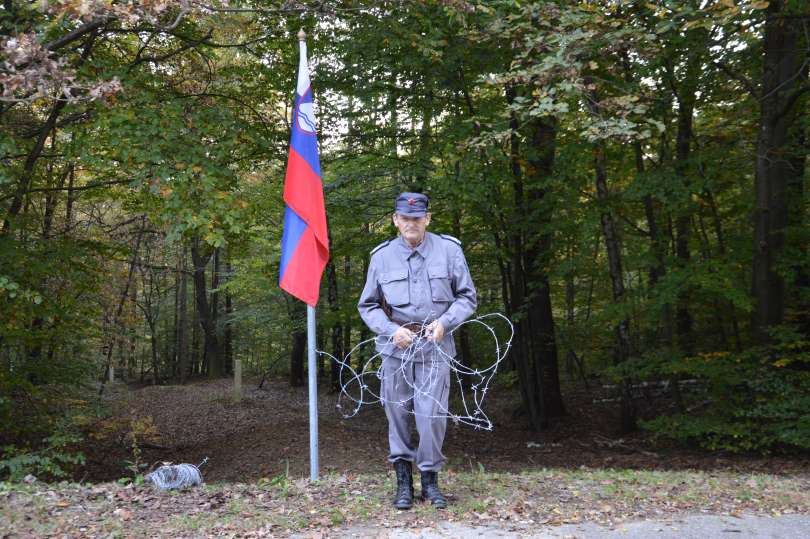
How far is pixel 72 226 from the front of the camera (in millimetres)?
13125

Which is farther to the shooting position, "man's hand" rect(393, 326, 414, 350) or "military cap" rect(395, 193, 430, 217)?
"military cap" rect(395, 193, 430, 217)

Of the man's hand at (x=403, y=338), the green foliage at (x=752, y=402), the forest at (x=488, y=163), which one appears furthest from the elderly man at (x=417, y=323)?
the green foliage at (x=752, y=402)

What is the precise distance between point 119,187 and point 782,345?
12.1 meters

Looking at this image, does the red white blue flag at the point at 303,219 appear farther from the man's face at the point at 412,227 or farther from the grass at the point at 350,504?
the grass at the point at 350,504

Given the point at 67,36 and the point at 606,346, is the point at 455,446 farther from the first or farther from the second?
the point at 67,36

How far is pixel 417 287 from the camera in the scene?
4.45 metres

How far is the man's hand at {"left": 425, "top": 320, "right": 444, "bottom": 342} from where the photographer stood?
4160 mm

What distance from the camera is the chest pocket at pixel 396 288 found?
4449 millimetres

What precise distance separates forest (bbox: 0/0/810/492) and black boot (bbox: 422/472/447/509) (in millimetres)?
3375

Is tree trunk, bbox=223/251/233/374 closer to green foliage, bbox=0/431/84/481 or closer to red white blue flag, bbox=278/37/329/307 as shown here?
green foliage, bbox=0/431/84/481

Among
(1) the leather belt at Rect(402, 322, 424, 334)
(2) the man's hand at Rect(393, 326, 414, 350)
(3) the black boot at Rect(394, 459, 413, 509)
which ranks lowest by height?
(3) the black boot at Rect(394, 459, 413, 509)

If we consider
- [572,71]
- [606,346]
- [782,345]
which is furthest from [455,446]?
[572,71]

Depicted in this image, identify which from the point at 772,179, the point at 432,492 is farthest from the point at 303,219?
the point at 772,179

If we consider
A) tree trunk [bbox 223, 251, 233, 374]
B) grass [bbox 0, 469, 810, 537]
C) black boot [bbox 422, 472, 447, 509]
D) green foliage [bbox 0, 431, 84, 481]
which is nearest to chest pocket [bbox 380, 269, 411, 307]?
black boot [bbox 422, 472, 447, 509]
